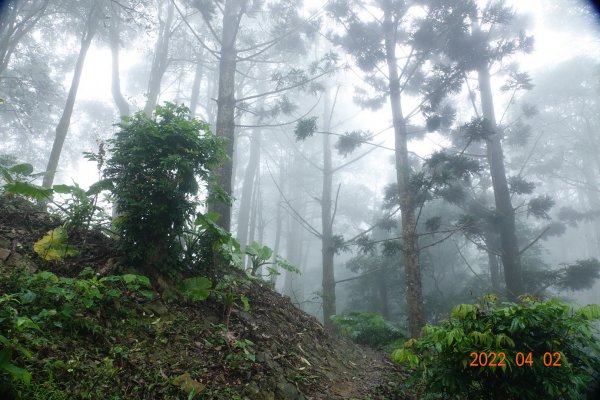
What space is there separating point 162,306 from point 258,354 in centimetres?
125

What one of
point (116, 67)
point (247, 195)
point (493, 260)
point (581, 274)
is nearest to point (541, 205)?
point (581, 274)

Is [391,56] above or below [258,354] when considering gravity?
above

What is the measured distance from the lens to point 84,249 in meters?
4.27

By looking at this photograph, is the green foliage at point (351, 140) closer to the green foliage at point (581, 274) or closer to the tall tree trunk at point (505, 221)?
the tall tree trunk at point (505, 221)

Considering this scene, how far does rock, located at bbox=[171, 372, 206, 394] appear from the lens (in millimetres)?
2924

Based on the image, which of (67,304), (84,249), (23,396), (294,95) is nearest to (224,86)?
(84,249)

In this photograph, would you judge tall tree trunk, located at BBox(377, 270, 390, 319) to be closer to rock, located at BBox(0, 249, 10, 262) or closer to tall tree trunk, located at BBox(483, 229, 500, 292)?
tall tree trunk, located at BBox(483, 229, 500, 292)

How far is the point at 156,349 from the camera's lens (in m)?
3.31

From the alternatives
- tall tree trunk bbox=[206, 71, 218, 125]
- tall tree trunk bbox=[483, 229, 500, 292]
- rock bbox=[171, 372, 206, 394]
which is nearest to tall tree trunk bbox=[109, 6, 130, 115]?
tall tree trunk bbox=[206, 71, 218, 125]

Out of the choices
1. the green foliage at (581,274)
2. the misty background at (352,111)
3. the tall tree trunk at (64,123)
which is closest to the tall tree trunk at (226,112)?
the misty background at (352,111)

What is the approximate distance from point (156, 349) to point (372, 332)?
622 cm

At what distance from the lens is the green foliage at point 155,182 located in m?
4.10

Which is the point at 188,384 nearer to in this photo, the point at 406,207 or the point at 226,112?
the point at 226,112

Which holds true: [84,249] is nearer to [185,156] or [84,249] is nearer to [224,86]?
[185,156]
